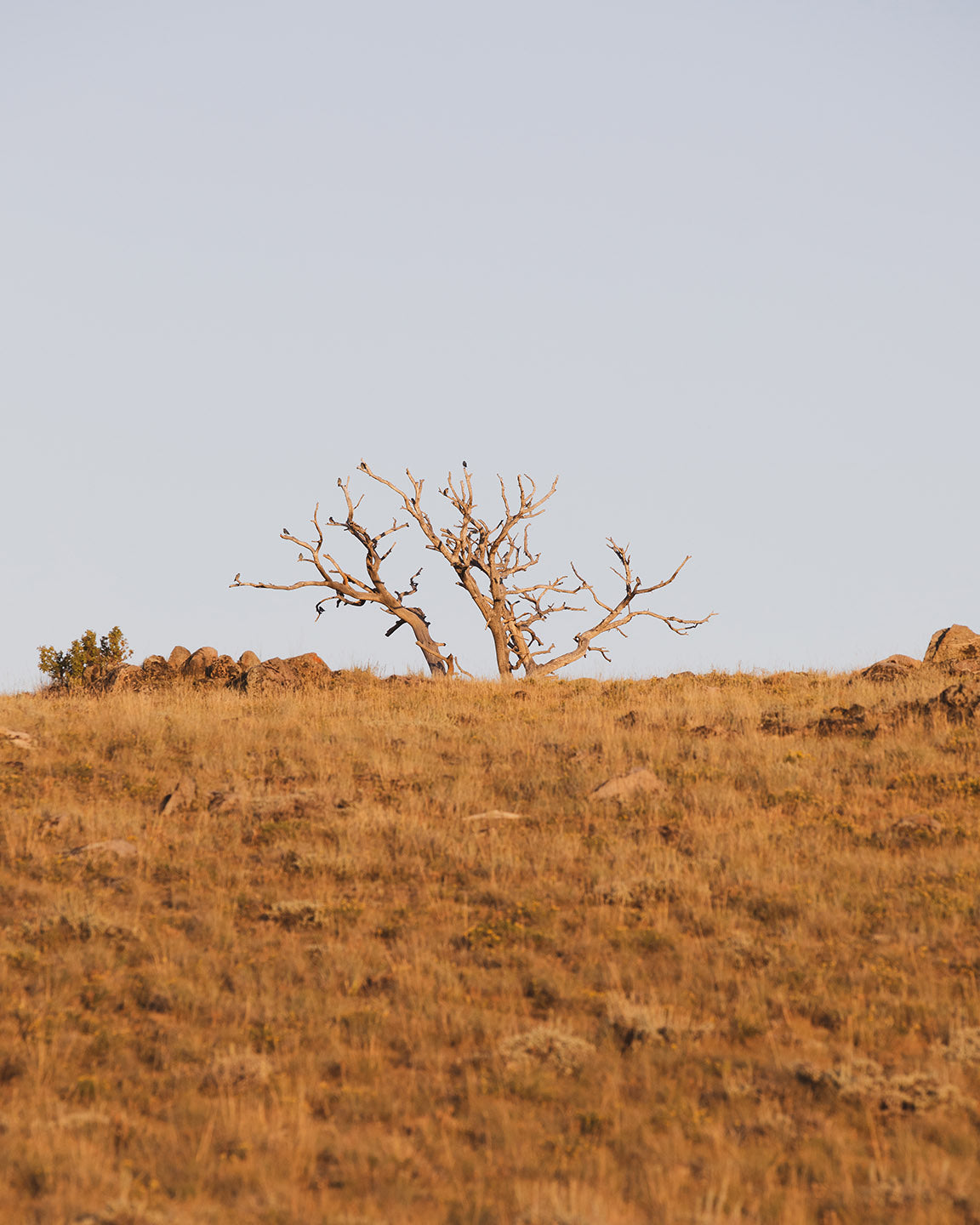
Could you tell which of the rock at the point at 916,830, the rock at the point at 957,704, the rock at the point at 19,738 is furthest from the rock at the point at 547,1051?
the rock at the point at 19,738

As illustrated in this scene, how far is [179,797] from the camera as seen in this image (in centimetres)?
1423

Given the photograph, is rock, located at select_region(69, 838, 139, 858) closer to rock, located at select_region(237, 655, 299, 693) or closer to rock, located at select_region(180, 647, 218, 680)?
rock, located at select_region(237, 655, 299, 693)

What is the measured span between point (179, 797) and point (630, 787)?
5.56m

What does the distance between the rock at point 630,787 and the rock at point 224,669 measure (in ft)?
40.0

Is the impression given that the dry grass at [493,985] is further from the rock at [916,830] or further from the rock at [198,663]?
the rock at [198,663]

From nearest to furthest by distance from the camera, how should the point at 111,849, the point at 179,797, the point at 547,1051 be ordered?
1. the point at 547,1051
2. the point at 111,849
3. the point at 179,797

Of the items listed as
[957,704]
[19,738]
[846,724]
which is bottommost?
[19,738]

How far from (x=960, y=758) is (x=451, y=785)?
672cm

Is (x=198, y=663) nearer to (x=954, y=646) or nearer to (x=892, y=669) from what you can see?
(x=892, y=669)

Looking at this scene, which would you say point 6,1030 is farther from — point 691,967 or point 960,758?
point 960,758

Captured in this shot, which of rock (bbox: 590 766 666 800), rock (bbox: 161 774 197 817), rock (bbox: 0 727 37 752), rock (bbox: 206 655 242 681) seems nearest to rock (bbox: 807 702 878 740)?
rock (bbox: 590 766 666 800)

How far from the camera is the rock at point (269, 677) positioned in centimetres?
2347

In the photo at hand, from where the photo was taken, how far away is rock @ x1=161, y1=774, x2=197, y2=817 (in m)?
14.0

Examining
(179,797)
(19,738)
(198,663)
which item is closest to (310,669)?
(198,663)
